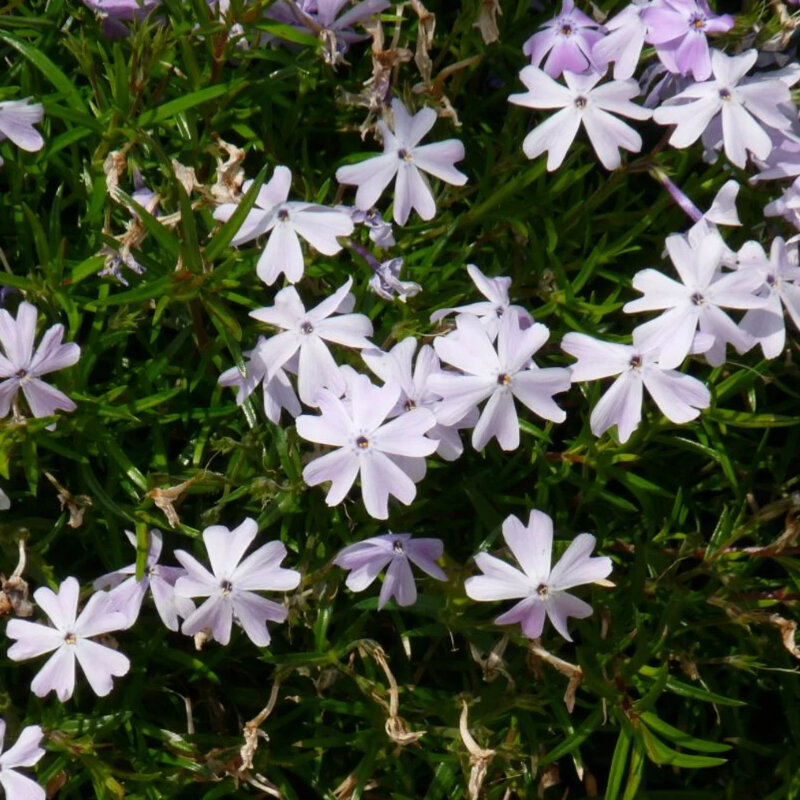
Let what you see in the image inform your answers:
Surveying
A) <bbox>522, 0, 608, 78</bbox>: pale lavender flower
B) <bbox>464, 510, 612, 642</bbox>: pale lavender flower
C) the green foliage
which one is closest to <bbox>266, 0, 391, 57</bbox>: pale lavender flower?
the green foliage

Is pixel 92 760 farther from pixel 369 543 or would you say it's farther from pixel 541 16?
pixel 541 16

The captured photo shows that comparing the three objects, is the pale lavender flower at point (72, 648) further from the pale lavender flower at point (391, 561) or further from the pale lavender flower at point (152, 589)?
the pale lavender flower at point (391, 561)

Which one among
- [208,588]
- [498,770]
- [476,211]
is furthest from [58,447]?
[498,770]

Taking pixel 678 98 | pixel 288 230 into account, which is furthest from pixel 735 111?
pixel 288 230

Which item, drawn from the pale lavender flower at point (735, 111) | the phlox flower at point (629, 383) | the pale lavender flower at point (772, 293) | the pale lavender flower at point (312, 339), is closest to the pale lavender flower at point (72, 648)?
the pale lavender flower at point (312, 339)

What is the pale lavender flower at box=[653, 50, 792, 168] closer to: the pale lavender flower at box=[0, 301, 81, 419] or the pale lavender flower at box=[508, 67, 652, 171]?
the pale lavender flower at box=[508, 67, 652, 171]

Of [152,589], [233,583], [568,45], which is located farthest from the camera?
[568,45]

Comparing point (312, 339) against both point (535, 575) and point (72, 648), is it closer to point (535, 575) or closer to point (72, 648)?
point (535, 575)
